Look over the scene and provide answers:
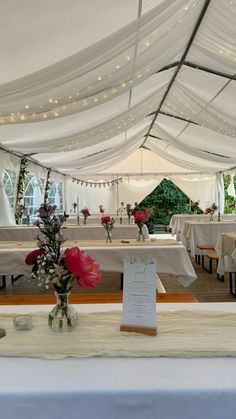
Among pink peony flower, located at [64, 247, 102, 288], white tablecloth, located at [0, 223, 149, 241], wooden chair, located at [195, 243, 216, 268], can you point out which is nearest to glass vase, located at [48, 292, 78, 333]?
pink peony flower, located at [64, 247, 102, 288]

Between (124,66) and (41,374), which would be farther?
(124,66)

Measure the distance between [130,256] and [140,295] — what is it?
2401 millimetres

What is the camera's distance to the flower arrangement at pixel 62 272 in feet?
3.67

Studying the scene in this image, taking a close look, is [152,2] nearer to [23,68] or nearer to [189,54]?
[23,68]

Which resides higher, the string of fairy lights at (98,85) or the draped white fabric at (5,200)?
the string of fairy lights at (98,85)

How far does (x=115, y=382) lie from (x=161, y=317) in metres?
0.49

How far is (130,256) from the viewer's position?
3.55m

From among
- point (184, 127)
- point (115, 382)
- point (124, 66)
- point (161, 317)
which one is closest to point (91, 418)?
point (115, 382)

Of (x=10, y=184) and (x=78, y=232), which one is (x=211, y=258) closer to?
(x=78, y=232)

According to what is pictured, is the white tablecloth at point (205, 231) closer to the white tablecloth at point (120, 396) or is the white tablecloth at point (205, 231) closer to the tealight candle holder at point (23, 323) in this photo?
the tealight candle holder at point (23, 323)

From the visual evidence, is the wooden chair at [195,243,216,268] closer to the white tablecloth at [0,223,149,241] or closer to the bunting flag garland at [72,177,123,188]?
the white tablecloth at [0,223,149,241]

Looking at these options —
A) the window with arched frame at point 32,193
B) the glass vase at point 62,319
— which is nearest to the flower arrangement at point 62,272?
the glass vase at point 62,319

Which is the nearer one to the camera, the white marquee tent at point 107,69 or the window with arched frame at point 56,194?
the white marquee tent at point 107,69

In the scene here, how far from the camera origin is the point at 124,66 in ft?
9.18
